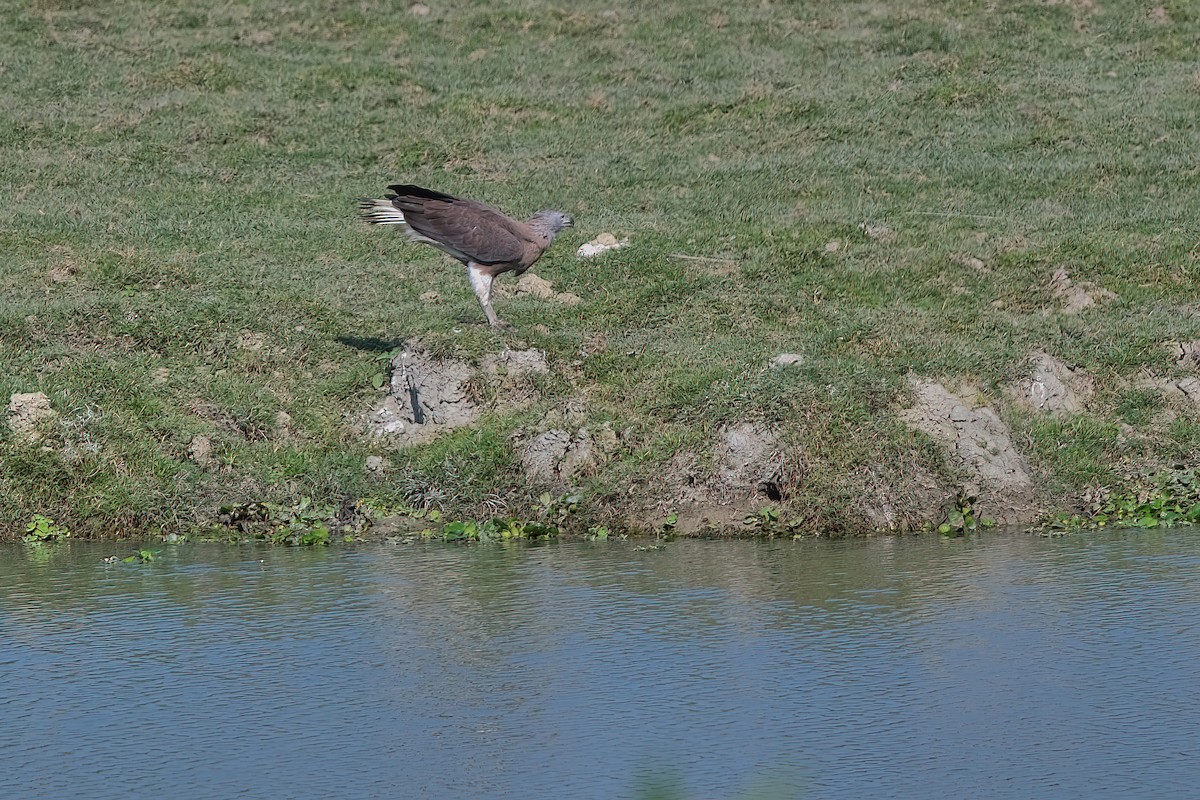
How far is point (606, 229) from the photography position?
54.5 feet

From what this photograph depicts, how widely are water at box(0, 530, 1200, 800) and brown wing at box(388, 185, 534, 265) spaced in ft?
8.89

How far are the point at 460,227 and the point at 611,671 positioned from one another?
5.37 meters

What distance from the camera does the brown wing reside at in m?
12.4

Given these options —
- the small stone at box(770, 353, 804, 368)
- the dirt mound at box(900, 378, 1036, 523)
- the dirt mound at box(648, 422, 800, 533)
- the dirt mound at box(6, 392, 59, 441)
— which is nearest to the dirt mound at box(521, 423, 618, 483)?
the dirt mound at box(648, 422, 800, 533)

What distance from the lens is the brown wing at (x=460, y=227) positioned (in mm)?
12391

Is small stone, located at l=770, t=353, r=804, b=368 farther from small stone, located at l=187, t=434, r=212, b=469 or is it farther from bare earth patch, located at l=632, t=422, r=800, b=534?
small stone, located at l=187, t=434, r=212, b=469

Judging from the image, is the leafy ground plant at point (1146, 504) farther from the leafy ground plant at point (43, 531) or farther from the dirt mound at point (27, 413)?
the dirt mound at point (27, 413)

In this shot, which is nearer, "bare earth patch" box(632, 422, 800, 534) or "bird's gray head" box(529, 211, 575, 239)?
"bare earth patch" box(632, 422, 800, 534)

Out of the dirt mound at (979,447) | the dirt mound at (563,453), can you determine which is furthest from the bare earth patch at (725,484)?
the dirt mound at (979,447)

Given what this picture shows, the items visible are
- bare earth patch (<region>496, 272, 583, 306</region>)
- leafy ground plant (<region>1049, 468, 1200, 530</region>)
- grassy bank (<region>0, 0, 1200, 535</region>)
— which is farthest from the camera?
bare earth patch (<region>496, 272, 583, 306</region>)

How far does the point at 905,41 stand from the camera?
2420 cm

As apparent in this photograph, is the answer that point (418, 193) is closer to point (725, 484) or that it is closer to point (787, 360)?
point (787, 360)

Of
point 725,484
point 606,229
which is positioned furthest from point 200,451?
point 606,229

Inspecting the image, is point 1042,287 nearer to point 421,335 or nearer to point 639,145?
point 421,335
